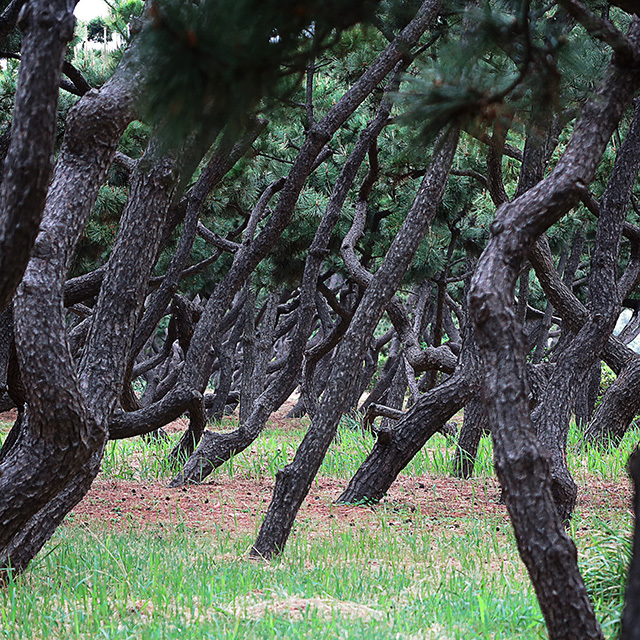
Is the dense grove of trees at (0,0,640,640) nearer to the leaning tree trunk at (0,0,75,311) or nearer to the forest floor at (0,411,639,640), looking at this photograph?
the leaning tree trunk at (0,0,75,311)

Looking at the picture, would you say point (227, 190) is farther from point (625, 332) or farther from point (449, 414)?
point (625, 332)

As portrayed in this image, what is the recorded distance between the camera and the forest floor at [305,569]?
10.4ft

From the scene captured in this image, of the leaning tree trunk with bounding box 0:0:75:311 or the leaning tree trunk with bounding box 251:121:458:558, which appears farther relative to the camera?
the leaning tree trunk with bounding box 251:121:458:558

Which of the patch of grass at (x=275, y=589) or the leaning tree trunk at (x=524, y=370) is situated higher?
the leaning tree trunk at (x=524, y=370)

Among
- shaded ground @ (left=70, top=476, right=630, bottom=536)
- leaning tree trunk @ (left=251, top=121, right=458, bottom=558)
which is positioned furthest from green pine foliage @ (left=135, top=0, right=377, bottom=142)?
shaded ground @ (left=70, top=476, right=630, bottom=536)

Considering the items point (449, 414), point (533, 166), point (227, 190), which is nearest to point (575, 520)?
point (449, 414)

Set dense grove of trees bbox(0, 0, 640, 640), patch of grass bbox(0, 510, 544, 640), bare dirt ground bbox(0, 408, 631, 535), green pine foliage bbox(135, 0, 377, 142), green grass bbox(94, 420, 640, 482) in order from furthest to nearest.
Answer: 1. green grass bbox(94, 420, 640, 482)
2. bare dirt ground bbox(0, 408, 631, 535)
3. patch of grass bbox(0, 510, 544, 640)
4. dense grove of trees bbox(0, 0, 640, 640)
5. green pine foliage bbox(135, 0, 377, 142)

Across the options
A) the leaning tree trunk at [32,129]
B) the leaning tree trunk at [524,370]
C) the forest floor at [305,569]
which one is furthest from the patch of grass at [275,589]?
the leaning tree trunk at [32,129]

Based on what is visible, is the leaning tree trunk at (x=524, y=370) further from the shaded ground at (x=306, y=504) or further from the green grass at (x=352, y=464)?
the green grass at (x=352, y=464)

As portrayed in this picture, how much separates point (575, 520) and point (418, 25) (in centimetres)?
352

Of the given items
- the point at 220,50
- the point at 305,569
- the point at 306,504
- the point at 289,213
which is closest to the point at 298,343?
the point at 289,213

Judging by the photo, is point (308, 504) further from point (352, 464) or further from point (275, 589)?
point (275, 589)

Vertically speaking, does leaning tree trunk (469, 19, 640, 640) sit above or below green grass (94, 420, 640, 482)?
above

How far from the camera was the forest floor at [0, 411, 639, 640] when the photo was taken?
3.18 m
